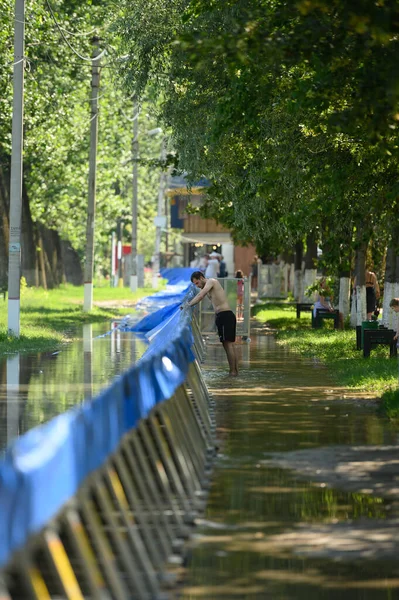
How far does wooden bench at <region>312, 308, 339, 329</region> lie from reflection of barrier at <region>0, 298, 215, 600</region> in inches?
783

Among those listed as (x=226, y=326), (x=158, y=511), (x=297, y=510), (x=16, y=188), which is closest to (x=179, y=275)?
(x=16, y=188)

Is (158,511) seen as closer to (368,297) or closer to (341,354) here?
(341,354)

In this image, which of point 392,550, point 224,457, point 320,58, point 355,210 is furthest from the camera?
point 355,210

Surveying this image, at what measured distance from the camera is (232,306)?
105 feet

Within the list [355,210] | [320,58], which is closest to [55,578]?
[320,58]

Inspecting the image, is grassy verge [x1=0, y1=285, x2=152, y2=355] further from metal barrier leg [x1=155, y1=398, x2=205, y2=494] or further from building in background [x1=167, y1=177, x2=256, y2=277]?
building in background [x1=167, y1=177, x2=256, y2=277]

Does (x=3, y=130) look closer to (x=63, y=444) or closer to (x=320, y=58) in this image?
(x=320, y=58)

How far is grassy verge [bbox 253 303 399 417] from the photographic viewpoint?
18594 millimetres

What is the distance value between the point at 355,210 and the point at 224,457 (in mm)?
10990

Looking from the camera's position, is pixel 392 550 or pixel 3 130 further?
pixel 3 130

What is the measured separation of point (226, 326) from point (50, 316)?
16.0m

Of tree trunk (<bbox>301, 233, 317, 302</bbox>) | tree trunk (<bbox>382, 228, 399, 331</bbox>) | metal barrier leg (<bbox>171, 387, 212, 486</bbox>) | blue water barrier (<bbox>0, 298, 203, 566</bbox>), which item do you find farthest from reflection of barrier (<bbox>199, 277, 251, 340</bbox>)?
blue water barrier (<bbox>0, 298, 203, 566</bbox>)

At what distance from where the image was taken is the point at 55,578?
8.34 meters

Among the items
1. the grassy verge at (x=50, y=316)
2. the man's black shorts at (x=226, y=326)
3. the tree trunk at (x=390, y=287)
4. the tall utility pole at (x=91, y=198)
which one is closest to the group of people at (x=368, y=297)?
the grassy verge at (x=50, y=316)
